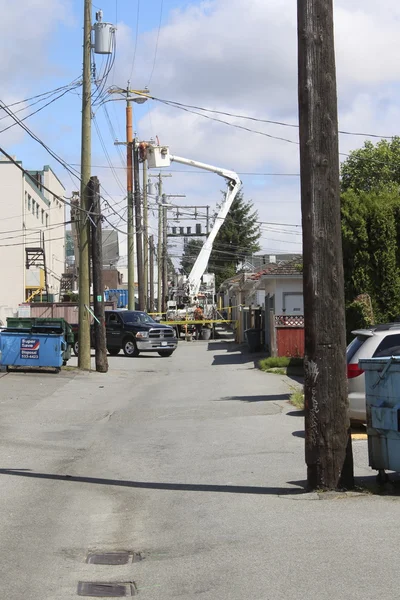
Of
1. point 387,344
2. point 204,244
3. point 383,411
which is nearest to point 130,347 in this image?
point 204,244

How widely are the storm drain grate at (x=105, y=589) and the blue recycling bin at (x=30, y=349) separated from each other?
61.1 feet

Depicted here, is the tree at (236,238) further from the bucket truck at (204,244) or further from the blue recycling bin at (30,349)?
the blue recycling bin at (30,349)

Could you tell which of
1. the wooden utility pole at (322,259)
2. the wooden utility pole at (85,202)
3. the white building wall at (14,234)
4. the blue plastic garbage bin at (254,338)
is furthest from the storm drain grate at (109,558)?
the white building wall at (14,234)

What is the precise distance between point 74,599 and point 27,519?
236 cm

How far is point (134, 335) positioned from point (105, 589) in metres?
29.1

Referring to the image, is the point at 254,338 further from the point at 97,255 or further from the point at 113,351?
the point at 97,255

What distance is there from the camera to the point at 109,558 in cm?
652

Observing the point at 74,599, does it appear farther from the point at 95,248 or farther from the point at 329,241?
the point at 95,248

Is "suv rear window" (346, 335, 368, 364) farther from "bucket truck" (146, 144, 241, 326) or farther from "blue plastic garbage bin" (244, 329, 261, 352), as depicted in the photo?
"bucket truck" (146, 144, 241, 326)

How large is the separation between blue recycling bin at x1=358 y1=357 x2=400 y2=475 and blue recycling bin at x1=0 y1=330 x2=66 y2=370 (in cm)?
1677

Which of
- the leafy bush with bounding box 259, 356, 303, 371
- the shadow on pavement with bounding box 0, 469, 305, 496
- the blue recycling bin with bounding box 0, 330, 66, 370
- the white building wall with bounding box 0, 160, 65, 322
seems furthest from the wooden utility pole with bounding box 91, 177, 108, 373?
the white building wall with bounding box 0, 160, 65, 322

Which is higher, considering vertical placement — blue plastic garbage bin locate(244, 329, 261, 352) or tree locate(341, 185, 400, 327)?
tree locate(341, 185, 400, 327)

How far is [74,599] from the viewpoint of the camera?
17.9 ft

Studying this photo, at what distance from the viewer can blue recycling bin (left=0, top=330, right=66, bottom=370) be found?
23.9 m
